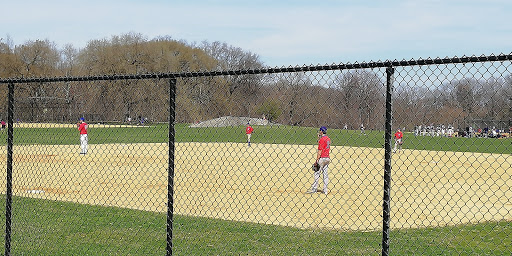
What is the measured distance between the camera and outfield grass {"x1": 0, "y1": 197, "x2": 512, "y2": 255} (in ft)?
26.2

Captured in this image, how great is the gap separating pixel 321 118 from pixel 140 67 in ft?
211

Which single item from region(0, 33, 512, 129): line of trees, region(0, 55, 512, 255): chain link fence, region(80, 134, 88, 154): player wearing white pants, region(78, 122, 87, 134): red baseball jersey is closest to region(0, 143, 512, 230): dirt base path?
region(0, 55, 512, 255): chain link fence

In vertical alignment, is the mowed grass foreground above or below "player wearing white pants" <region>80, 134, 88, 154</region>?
below

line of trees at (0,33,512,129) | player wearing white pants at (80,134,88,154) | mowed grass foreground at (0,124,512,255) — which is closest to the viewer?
line of trees at (0,33,512,129)

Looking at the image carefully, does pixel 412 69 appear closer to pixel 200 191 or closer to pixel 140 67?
pixel 200 191

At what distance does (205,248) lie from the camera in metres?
8.12

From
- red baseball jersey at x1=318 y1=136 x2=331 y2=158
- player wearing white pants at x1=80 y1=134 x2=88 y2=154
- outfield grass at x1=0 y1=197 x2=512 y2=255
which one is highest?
red baseball jersey at x1=318 y1=136 x2=331 y2=158

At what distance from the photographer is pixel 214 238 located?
878 centimetres

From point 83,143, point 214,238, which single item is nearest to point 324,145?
point 214,238

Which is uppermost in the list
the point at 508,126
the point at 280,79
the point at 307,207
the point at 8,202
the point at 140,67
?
the point at 140,67

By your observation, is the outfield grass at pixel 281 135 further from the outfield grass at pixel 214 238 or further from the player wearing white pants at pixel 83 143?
the player wearing white pants at pixel 83 143

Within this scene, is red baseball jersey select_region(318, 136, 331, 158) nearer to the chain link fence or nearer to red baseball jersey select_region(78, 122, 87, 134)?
the chain link fence

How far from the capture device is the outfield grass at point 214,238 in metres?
7.98

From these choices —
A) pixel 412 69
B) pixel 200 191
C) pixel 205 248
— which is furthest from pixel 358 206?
pixel 412 69
